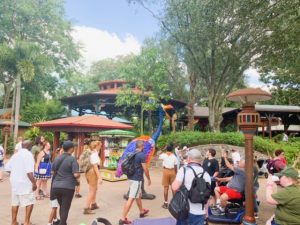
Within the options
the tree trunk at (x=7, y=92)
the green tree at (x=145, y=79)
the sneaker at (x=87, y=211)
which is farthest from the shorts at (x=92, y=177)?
the tree trunk at (x=7, y=92)

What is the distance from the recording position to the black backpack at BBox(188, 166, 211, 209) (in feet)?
14.4

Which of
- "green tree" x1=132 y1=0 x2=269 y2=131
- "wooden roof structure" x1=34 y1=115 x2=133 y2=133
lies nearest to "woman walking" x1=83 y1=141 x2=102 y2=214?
"wooden roof structure" x1=34 y1=115 x2=133 y2=133

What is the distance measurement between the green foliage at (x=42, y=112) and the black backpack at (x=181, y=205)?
28.8 m

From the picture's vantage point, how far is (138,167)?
6.81 meters

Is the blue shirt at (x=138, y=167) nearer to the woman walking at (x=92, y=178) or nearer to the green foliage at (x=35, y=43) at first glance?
the woman walking at (x=92, y=178)

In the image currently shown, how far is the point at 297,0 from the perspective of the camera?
9.21m

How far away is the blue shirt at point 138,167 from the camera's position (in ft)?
22.0

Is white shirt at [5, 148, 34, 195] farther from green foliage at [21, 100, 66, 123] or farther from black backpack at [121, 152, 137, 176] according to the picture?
green foliage at [21, 100, 66, 123]

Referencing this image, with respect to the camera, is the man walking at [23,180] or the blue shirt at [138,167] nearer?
the man walking at [23,180]

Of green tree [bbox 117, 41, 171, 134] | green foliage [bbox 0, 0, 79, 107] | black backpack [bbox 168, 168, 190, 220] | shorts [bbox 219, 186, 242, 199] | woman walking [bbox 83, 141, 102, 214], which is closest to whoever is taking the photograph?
black backpack [bbox 168, 168, 190, 220]

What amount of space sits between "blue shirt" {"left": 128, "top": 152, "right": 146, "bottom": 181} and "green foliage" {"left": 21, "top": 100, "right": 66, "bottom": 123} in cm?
2631

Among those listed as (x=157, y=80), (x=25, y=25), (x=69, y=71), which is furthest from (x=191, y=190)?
(x=69, y=71)

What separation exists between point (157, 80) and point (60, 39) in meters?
17.5

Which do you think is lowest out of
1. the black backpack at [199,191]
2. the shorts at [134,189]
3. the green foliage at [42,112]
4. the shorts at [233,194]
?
the shorts at [233,194]
